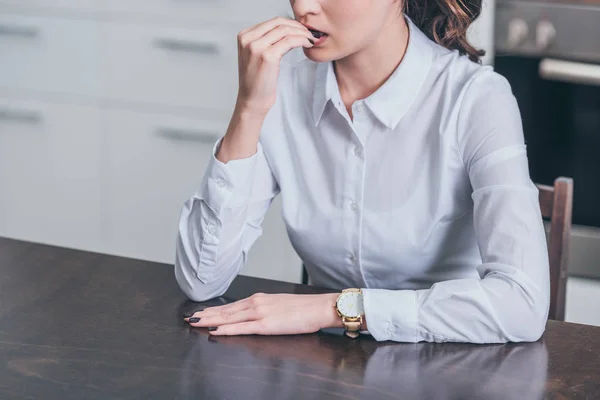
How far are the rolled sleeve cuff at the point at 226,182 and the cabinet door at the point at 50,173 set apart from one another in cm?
154

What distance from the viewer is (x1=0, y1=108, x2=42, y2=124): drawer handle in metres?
2.91

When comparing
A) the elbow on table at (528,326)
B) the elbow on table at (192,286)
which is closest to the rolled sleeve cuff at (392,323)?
the elbow on table at (528,326)

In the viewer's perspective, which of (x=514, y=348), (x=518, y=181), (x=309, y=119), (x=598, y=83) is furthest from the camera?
(x=598, y=83)

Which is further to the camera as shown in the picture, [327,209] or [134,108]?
[134,108]

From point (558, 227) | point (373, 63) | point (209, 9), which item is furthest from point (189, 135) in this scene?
point (558, 227)

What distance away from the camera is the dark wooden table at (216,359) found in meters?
1.03

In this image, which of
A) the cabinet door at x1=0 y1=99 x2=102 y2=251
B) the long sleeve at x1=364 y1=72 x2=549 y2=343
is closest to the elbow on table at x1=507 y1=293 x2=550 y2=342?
the long sleeve at x1=364 y1=72 x2=549 y2=343

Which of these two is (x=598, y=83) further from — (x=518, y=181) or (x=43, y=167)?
(x=43, y=167)

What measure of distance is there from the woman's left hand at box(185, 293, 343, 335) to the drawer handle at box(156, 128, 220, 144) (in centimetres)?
154

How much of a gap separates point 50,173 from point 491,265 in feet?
6.65

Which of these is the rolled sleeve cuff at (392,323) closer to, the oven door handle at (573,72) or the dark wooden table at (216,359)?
the dark wooden table at (216,359)

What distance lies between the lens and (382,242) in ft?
4.86

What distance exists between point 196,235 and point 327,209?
0.23 m

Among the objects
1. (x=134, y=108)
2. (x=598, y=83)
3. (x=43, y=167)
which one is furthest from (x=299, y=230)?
(x=43, y=167)
